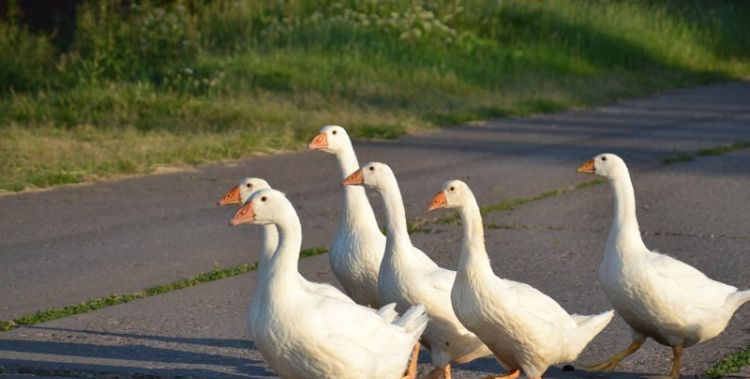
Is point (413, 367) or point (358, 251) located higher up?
point (358, 251)

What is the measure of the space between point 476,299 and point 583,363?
0.96 m

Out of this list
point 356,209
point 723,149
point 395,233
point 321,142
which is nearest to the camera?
point 395,233

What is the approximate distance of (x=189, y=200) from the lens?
35.7 feet

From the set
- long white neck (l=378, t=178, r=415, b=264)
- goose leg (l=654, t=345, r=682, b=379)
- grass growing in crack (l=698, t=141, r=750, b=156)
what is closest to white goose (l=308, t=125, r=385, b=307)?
long white neck (l=378, t=178, r=415, b=264)

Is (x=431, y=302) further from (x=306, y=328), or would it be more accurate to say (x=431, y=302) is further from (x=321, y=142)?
(x=321, y=142)

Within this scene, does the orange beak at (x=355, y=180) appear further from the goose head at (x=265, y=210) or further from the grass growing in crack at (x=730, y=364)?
the grass growing in crack at (x=730, y=364)

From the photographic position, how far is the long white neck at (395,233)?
6133 millimetres

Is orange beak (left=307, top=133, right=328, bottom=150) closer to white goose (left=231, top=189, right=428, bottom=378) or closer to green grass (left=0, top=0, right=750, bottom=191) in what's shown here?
white goose (left=231, top=189, right=428, bottom=378)

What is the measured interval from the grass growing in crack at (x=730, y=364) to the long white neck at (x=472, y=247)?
3.77 ft

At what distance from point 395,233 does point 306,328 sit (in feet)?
3.49

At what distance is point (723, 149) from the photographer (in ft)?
46.2

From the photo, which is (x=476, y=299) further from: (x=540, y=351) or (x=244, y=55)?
(x=244, y=55)

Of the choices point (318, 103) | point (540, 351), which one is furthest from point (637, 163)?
point (540, 351)

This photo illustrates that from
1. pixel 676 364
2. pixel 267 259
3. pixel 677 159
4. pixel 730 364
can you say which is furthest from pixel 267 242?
pixel 677 159
